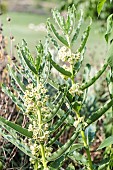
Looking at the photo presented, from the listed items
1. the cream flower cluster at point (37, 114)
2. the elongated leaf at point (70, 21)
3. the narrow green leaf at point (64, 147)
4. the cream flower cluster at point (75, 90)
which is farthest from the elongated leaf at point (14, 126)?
the elongated leaf at point (70, 21)

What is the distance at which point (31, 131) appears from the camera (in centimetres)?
193

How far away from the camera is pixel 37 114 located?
195cm

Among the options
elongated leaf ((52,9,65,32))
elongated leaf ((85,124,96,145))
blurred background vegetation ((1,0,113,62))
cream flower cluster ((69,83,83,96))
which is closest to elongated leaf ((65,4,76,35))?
elongated leaf ((52,9,65,32))

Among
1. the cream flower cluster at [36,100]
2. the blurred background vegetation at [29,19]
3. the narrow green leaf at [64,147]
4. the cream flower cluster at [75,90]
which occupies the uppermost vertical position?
the blurred background vegetation at [29,19]

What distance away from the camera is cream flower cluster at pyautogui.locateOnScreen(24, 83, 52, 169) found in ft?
6.26

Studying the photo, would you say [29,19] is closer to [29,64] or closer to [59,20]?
[59,20]

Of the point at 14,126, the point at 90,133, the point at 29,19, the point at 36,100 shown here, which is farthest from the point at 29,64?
the point at 29,19

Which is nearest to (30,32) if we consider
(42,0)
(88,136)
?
(42,0)

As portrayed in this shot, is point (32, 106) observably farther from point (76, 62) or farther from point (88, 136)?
point (88, 136)

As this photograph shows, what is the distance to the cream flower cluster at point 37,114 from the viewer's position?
1907 mm

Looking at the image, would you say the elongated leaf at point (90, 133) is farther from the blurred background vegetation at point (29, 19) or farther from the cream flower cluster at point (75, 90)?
the blurred background vegetation at point (29, 19)

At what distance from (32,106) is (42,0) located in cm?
2476

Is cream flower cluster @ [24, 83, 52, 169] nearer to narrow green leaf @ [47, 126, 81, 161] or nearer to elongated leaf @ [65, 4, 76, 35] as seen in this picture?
narrow green leaf @ [47, 126, 81, 161]

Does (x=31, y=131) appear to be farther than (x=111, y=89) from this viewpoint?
No
